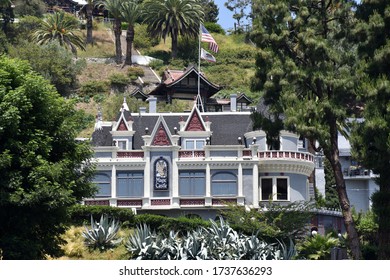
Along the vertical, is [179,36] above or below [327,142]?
above

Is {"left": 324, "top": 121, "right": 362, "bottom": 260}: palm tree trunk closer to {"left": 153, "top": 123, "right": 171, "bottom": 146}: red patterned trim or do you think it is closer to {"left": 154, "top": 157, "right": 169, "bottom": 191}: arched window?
{"left": 154, "top": 157, "right": 169, "bottom": 191}: arched window

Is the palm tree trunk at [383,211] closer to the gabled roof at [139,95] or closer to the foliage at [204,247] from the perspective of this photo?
the foliage at [204,247]

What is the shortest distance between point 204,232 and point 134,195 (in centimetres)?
1663

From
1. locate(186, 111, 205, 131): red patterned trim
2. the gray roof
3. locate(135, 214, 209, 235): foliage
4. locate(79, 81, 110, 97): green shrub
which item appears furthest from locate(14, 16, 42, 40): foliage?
locate(135, 214, 209, 235): foliage

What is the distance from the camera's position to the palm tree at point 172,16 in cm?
10856

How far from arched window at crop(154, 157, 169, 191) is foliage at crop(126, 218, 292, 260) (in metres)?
17.2

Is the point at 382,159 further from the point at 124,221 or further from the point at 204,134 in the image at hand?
the point at 204,134

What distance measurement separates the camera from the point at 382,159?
115ft

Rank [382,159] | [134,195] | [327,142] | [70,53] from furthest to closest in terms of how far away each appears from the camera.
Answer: [70,53] → [134,195] → [327,142] → [382,159]

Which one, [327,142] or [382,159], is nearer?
[382,159]

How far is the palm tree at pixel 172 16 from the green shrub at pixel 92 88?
11443 millimetres

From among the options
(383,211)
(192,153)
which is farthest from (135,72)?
(383,211)

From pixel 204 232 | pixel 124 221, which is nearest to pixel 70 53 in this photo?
pixel 124 221
